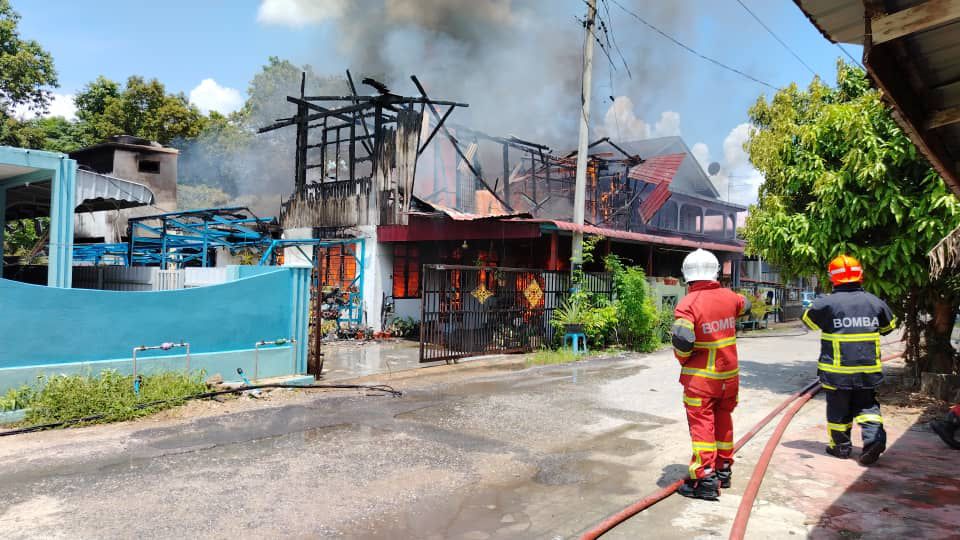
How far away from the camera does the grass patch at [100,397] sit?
627cm

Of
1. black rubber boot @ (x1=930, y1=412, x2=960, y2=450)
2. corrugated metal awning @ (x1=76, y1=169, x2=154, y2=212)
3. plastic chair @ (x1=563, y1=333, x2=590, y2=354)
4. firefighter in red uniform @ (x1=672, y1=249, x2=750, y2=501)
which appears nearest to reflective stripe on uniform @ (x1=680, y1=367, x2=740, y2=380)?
firefighter in red uniform @ (x1=672, y1=249, x2=750, y2=501)

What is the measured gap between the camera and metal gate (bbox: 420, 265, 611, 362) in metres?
11.1

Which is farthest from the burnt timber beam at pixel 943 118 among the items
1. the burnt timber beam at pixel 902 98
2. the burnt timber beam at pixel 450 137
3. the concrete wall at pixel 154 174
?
the concrete wall at pixel 154 174

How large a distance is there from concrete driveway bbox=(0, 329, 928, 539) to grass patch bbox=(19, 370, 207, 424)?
292mm

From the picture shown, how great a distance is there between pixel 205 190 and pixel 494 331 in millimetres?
23697

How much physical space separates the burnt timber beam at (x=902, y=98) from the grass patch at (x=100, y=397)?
23.6 ft

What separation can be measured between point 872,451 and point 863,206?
151 inches

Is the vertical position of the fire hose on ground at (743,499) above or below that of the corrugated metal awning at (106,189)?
below

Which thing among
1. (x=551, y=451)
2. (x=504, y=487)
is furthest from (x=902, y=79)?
(x=551, y=451)

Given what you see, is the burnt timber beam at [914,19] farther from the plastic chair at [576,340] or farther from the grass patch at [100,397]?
the plastic chair at [576,340]

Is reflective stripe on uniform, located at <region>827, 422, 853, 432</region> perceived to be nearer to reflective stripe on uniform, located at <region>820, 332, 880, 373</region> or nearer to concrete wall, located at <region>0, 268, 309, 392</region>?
reflective stripe on uniform, located at <region>820, 332, 880, 373</region>

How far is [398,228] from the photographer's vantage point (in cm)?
1509

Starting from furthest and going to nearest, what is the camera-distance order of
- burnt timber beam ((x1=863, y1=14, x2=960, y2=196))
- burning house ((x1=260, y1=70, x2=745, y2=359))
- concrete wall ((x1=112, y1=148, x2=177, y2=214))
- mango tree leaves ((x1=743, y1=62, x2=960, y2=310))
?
concrete wall ((x1=112, y1=148, x2=177, y2=214)) < burning house ((x1=260, y1=70, x2=745, y2=359)) < mango tree leaves ((x1=743, y1=62, x2=960, y2=310)) < burnt timber beam ((x1=863, y1=14, x2=960, y2=196))

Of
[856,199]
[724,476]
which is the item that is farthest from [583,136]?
[724,476]
